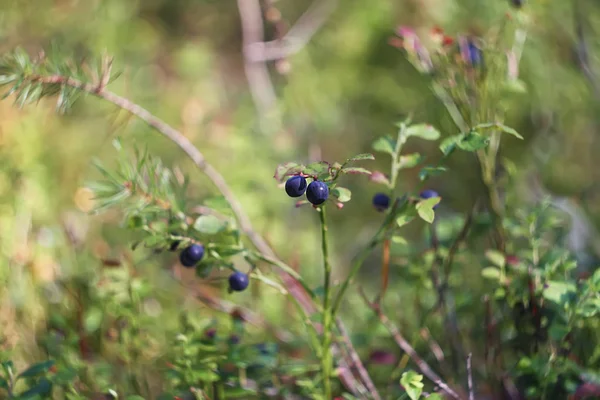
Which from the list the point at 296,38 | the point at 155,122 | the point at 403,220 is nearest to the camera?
the point at 403,220

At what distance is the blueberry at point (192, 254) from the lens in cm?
77

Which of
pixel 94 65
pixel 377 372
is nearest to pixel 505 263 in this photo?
pixel 377 372

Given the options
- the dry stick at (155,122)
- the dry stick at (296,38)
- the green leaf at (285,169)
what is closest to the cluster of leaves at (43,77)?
the dry stick at (155,122)

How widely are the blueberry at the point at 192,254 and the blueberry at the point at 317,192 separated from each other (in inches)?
8.2

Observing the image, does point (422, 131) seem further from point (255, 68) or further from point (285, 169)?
point (255, 68)

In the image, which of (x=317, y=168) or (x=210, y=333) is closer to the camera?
(x=317, y=168)

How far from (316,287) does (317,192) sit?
530 mm

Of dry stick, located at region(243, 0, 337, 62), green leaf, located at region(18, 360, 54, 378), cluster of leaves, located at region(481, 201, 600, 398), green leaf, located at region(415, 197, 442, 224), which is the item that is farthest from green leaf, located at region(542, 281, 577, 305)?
dry stick, located at region(243, 0, 337, 62)

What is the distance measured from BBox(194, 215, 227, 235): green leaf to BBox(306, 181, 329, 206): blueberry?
0.19 m

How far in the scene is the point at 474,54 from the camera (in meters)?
1.04

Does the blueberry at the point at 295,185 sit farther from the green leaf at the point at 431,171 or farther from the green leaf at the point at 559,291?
the green leaf at the point at 559,291

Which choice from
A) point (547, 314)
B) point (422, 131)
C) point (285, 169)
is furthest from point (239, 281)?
point (547, 314)

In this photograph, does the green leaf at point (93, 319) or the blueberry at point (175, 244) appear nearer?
the blueberry at point (175, 244)

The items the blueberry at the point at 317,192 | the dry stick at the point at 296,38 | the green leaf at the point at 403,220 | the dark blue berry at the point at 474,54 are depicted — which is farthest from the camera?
the dry stick at the point at 296,38
